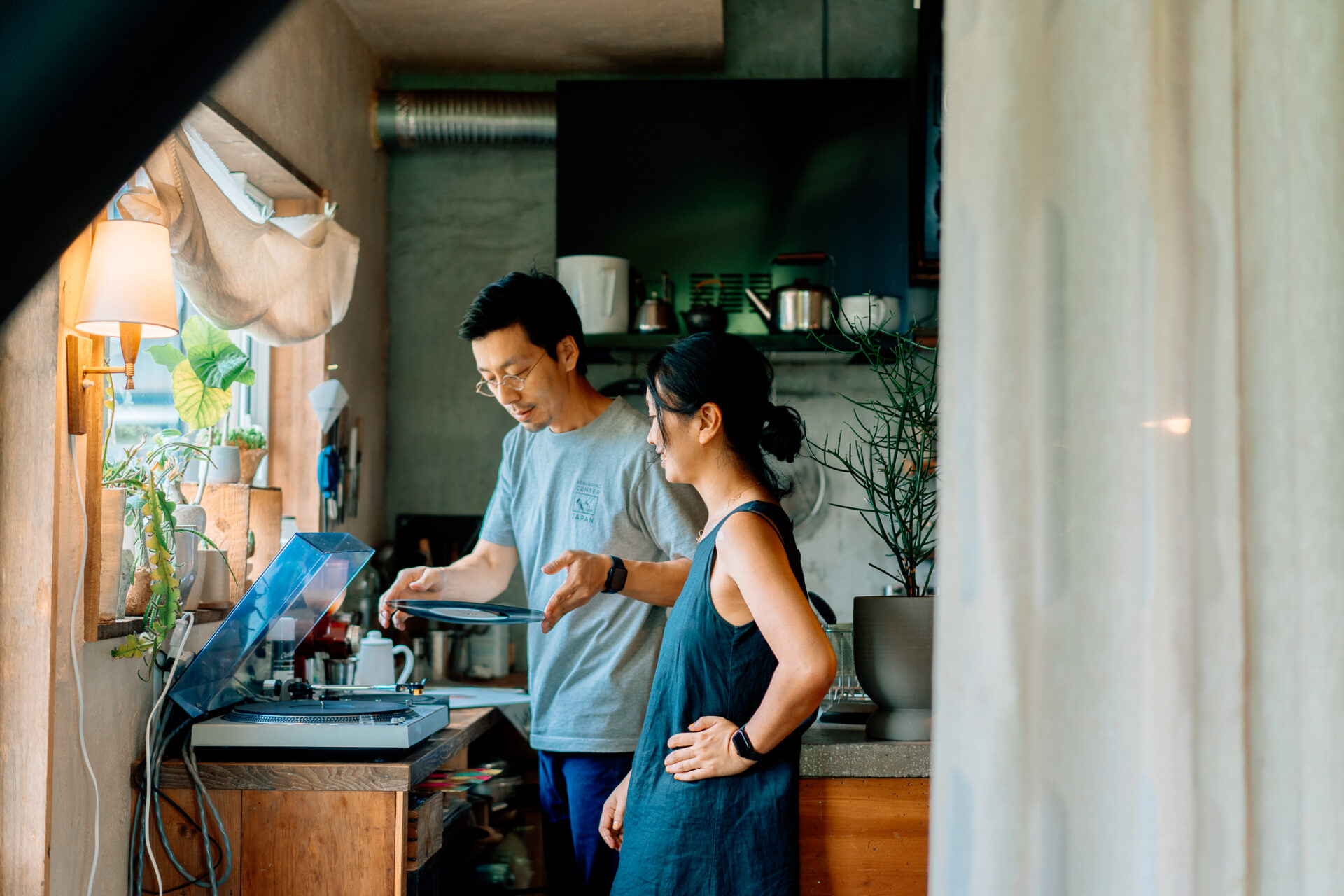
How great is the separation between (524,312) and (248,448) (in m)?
0.94

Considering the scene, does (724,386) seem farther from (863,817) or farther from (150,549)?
(150,549)

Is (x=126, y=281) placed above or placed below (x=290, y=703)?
above

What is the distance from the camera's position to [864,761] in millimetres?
1652

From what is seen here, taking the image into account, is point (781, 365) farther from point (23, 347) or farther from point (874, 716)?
point (23, 347)

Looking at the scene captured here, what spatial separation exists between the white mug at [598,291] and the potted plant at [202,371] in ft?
4.18

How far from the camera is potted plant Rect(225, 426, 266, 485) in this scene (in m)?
2.63

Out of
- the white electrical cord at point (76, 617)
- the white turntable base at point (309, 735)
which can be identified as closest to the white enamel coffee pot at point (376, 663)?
the white turntable base at point (309, 735)

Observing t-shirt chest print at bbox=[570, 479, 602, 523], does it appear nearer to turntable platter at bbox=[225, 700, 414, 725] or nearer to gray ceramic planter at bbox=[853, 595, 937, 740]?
turntable platter at bbox=[225, 700, 414, 725]

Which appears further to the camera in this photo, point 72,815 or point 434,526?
point 434,526

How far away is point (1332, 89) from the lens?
674 millimetres

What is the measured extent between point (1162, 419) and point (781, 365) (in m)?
3.28

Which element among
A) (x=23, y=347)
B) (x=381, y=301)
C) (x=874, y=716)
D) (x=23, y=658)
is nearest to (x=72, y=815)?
(x=23, y=658)

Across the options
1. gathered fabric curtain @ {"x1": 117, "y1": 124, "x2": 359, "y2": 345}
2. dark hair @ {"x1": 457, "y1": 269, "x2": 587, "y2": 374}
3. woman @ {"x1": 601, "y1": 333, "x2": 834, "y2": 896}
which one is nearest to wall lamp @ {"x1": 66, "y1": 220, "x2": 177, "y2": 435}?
gathered fabric curtain @ {"x1": 117, "y1": 124, "x2": 359, "y2": 345}

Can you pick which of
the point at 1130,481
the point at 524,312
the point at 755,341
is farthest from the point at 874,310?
the point at 1130,481
